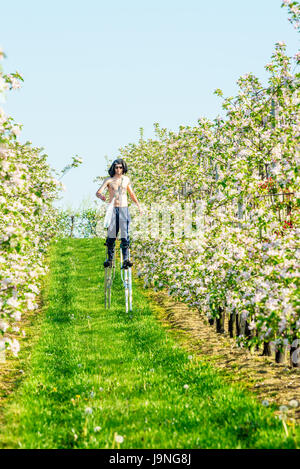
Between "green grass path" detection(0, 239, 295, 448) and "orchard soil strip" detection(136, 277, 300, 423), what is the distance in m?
0.43

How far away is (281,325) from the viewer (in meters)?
6.28

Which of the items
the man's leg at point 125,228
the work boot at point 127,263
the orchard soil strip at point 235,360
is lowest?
the orchard soil strip at point 235,360

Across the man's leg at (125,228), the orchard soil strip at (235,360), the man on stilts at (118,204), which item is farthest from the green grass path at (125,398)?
the man on stilts at (118,204)

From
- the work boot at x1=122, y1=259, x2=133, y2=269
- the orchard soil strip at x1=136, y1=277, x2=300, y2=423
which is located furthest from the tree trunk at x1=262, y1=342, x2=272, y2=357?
the work boot at x1=122, y1=259, x2=133, y2=269

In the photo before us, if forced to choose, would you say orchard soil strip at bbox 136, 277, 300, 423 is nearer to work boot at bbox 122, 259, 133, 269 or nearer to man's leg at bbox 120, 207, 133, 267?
work boot at bbox 122, 259, 133, 269

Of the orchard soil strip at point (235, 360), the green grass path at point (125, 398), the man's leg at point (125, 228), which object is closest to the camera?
the green grass path at point (125, 398)

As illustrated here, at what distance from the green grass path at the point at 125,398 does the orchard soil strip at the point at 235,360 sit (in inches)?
16.9

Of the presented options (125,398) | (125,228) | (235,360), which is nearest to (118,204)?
(125,228)

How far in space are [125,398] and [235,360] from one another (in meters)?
3.29

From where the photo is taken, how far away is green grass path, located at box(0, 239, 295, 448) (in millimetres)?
5961

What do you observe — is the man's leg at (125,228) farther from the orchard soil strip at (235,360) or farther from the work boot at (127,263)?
the orchard soil strip at (235,360)

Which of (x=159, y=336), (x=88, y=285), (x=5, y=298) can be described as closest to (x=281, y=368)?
(x=159, y=336)

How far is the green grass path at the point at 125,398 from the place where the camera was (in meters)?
5.96

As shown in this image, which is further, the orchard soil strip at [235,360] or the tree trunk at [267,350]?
the tree trunk at [267,350]
